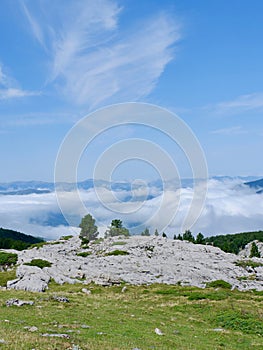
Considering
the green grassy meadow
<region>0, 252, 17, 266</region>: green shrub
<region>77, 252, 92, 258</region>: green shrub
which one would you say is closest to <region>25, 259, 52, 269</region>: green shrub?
<region>0, 252, 17, 266</region>: green shrub

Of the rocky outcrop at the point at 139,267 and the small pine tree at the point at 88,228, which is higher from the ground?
the small pine tree at the point at 88,228

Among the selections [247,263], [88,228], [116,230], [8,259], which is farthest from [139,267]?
[116,230]

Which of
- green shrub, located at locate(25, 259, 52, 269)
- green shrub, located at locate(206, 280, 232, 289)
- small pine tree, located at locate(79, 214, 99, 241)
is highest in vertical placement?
small pine tree, located at locate(79, 214, 99, 241)

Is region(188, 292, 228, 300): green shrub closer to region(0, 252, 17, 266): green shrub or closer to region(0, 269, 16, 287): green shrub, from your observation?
region(0, 269, 16, 287): green shrub

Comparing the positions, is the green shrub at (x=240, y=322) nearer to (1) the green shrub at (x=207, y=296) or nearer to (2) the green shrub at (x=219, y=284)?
(1) the green shrub at (x=207, y=296)

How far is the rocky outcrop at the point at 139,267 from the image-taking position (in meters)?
50.0

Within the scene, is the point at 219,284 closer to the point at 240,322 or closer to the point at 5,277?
the point at 240,322

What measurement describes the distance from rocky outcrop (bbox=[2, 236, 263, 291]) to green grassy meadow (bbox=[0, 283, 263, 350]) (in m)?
11.4

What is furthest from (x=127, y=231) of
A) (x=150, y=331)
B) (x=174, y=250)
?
(x=150, y=331)

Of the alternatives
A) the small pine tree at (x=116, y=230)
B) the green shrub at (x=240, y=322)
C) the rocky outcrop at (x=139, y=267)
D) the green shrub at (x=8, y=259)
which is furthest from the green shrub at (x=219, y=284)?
the small pine tree at (x=116, y=230)

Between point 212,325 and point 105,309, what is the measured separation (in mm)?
8522

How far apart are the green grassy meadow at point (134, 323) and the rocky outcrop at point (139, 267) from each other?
37.4ft

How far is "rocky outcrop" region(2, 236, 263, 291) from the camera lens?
164 ft

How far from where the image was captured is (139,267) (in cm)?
6109
